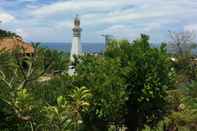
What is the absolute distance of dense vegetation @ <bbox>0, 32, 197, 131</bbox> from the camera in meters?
40.6

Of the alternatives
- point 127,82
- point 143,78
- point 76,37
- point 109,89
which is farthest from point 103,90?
point 76,37

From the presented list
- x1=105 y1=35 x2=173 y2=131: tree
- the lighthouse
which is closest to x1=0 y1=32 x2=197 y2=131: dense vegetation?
x1=105 y1=35 x2=173 y2=131: tree

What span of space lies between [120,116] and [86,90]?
3.24m

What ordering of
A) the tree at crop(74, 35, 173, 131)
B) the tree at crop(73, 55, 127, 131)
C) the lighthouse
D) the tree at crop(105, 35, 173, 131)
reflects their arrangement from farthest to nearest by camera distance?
the lighthouse → the tree at crop(105, 35, 173, 131) → the tree at crop(74, 35, 173, 131) → the tree at crop(73, 55, 127, 131)

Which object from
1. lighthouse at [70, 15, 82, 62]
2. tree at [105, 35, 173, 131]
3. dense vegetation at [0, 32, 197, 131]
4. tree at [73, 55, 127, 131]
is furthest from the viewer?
lighthouse at [70, 15, 82, 62]

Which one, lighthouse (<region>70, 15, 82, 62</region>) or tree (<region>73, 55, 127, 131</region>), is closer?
tree (<region>73, 55, 127, 131</region>)

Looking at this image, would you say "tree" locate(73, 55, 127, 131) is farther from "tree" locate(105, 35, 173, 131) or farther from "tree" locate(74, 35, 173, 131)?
"tree" locate(105, 35, 173, 131)

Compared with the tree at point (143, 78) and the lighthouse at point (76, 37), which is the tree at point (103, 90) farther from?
the lighthouse at point (76, 37)

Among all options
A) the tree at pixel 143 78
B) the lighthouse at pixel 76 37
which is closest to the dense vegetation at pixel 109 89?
the tree at pixel 143 78

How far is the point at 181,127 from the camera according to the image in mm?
41469

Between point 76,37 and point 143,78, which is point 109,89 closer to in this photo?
point 143,78

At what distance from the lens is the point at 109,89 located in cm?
4312

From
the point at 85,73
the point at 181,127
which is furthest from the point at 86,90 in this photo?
the point at 181,127

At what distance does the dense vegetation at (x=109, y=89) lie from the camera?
1599 inches
